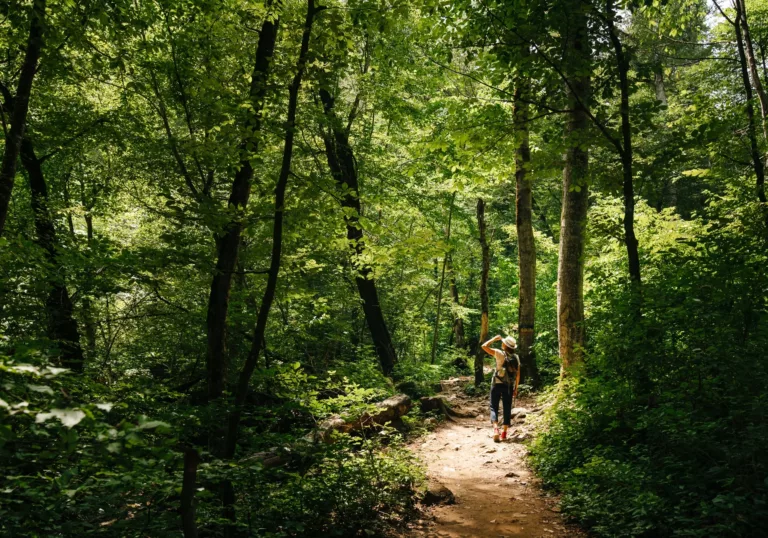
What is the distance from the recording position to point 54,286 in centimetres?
586

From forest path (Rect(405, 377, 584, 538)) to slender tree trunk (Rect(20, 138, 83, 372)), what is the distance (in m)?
4.33

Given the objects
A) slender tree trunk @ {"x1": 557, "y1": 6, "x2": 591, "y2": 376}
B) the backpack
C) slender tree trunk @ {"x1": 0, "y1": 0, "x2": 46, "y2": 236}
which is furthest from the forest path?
slender tree trunk @ {"x1": 0, "y1": 0, "x2": 46, "y2": 236}

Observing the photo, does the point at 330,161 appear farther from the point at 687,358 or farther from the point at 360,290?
the point at 687,358

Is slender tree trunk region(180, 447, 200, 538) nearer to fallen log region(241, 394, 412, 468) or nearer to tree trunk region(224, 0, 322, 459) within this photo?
fallen log region(241, 394, 412, 468)

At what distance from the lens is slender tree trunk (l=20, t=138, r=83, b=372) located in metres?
5.52

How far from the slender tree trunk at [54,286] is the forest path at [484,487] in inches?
171

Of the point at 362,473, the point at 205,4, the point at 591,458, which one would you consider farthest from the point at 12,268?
the point at 591,458

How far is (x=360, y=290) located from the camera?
13.2 metres

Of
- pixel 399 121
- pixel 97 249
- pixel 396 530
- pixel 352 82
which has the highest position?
pixel 352 82

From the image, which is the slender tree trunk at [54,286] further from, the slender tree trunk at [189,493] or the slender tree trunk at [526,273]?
A: the slender tree trunk at [526,273]

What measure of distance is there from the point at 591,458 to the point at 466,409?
7336mm

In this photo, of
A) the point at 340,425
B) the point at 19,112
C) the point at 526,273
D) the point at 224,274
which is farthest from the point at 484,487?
the point at 19,112

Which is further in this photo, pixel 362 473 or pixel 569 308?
pixel 569 308

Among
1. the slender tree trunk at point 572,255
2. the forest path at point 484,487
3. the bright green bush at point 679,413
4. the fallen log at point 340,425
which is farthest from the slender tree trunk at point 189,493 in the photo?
the slender tree trunk at point 572,255
